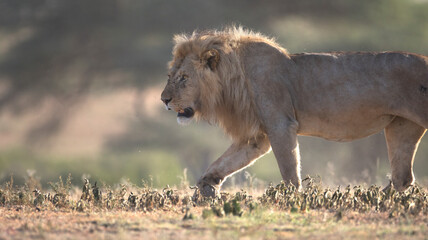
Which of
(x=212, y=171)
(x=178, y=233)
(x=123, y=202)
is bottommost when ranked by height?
(x=178, y=233)

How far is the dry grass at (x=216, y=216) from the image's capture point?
489 centimetres

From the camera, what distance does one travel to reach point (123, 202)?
22.2ft

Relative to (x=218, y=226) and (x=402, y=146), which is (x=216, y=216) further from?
(x=402, y=146)

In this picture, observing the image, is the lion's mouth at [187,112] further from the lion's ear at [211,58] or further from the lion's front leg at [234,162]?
the lion's front leg at [234,162]

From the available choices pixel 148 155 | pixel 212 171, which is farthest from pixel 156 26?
pixel 212 171

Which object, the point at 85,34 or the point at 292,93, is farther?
the point at 85,34

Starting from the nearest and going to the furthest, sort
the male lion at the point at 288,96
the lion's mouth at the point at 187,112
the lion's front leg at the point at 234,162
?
the male lion at the point at 288,96 < the lion's mouth at the point at 187,112 < the lion's front leg at the point at 234,162

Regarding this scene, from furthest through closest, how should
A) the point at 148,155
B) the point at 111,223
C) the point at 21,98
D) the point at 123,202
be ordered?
the point at 148,155 → the point at 21,98 → the point at 123,202 → the point at 111,223

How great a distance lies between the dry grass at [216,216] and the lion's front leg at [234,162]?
0.44 m

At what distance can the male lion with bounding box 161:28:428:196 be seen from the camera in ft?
22.7

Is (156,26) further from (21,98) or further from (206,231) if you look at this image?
(206,231)

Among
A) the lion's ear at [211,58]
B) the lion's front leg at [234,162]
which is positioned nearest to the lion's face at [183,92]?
the lion's ear at [211,58]

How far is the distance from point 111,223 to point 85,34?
56.5 ft

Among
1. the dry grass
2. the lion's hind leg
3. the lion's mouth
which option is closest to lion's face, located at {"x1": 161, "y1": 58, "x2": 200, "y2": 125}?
the lion's mouth
